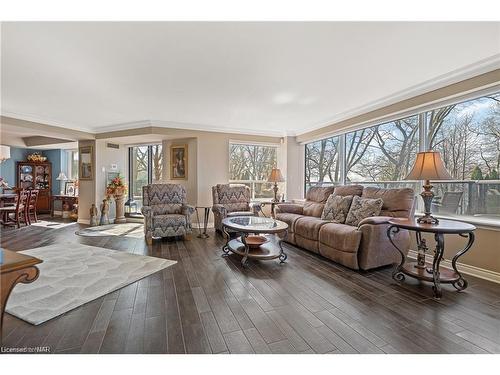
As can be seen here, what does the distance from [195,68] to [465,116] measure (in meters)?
3.44

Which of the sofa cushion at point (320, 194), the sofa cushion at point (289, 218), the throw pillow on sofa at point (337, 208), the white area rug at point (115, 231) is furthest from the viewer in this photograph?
the white area rug at point (115, 231)

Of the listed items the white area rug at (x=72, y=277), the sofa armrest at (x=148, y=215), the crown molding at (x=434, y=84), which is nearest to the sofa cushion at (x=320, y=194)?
the crown molding at (x=434, y=84)

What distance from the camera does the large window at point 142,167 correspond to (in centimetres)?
680

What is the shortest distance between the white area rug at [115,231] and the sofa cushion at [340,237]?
11.6ft

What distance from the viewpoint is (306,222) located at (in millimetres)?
3963

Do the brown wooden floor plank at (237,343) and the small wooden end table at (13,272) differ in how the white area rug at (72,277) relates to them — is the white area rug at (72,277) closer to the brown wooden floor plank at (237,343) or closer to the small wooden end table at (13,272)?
the small wooden end table at (13,272)

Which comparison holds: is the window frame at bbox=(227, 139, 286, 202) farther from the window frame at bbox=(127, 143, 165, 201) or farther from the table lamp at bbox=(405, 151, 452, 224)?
the table lamp at bbox=(405, 151, 452, 224)

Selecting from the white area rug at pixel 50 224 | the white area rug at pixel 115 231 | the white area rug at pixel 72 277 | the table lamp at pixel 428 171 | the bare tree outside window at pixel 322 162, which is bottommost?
the white area rug at pixel 72 277

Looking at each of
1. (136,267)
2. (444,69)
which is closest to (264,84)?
(444,69)

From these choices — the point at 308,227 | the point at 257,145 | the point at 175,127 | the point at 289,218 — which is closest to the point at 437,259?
the point at 308,227

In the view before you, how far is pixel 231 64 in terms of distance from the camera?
2.84 m

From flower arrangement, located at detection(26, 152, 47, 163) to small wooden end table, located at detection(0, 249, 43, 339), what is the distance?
8.44 m

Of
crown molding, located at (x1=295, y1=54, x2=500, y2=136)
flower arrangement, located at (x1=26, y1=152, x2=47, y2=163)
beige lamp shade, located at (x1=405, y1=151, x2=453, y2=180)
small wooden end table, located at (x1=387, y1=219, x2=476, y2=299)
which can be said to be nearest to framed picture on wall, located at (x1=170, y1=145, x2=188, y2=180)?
crown molding, located at (x1=295, y1=54, x2=500, y2=136)

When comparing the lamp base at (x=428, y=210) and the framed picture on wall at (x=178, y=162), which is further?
the framed picture on wall at (x=178, y=162)
